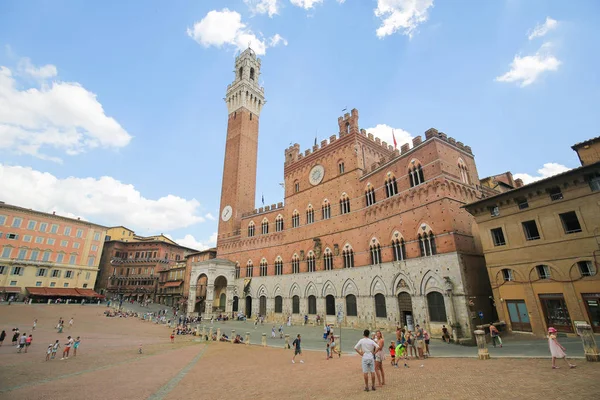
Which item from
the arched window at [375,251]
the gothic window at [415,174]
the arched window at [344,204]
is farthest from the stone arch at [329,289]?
the gothic window at [415,174]

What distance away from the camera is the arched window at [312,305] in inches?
1264

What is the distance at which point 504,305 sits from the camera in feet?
60.3

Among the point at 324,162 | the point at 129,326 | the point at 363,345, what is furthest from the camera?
the point at 324,162

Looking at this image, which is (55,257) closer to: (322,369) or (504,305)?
(322,369)

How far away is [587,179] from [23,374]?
2976cm

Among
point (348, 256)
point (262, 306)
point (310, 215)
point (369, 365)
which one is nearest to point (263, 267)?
point (262, 306)

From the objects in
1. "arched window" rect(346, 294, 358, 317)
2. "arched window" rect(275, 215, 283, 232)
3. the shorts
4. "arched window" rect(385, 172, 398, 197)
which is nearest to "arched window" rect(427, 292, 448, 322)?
"arched window" rect(346, 294, 358, 317)

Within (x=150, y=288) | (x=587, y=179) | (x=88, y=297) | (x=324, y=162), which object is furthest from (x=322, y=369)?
(x=150, y=288)

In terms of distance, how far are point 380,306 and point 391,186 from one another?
10.7 meters

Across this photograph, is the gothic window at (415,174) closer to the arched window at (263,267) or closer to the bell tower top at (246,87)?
the arched window at (263,267)

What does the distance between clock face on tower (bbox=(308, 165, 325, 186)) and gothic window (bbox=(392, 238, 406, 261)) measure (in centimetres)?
1271

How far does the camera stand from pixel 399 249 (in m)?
24.7

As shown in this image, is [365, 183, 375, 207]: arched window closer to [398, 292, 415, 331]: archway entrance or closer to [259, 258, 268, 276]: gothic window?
[398, 292, 415, 331]: archway entrance

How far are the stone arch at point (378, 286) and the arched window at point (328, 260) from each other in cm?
580
